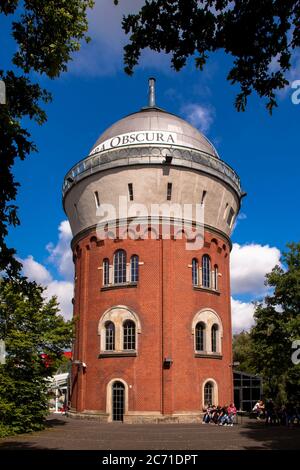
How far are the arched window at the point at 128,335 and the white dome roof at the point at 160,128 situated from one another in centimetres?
1118

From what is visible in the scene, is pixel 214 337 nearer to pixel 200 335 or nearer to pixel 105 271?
pixel 200 335

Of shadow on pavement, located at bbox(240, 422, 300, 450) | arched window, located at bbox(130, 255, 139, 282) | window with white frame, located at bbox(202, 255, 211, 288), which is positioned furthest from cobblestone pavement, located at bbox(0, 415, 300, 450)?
window with white frame, located at bbox(202, 255, 211, 288)

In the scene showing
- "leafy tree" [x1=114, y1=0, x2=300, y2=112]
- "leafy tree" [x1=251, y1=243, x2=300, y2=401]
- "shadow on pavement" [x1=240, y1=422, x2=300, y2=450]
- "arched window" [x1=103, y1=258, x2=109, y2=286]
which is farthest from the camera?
"arched window" [x1=103, y1=258, x2=109, y2=286]

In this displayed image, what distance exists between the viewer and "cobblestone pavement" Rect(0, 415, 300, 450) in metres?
17.0

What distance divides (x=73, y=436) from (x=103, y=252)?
39.7 ft

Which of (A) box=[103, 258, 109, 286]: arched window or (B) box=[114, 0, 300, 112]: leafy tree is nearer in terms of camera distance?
(B) box=[114, 0, 300, 112]: leafy tree

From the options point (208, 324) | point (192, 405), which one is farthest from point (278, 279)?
point (192, 405)

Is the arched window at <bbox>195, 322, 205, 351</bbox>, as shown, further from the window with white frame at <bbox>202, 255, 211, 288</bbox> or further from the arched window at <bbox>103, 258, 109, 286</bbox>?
the arched window at <bbox>103, 258, 109, 286</bbox>

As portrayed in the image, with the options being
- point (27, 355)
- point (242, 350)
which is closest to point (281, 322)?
point (27, 355)

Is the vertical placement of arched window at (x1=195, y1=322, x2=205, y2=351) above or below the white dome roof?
below

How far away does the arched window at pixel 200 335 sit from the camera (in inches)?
1131

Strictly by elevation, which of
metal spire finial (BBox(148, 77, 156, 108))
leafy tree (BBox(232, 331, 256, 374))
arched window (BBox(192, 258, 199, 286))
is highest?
metal spire finial (BBox(148, 77, 156, 108))

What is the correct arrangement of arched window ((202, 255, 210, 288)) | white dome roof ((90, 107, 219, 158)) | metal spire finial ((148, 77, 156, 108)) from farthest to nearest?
1. metal spire finial ((148, 77, 156, 108))
2. white dome roof ((90, 107, 219, 158))
3. arched window ((202, 255, 210, 288))

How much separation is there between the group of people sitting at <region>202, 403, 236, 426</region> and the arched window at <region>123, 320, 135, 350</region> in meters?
5.40
